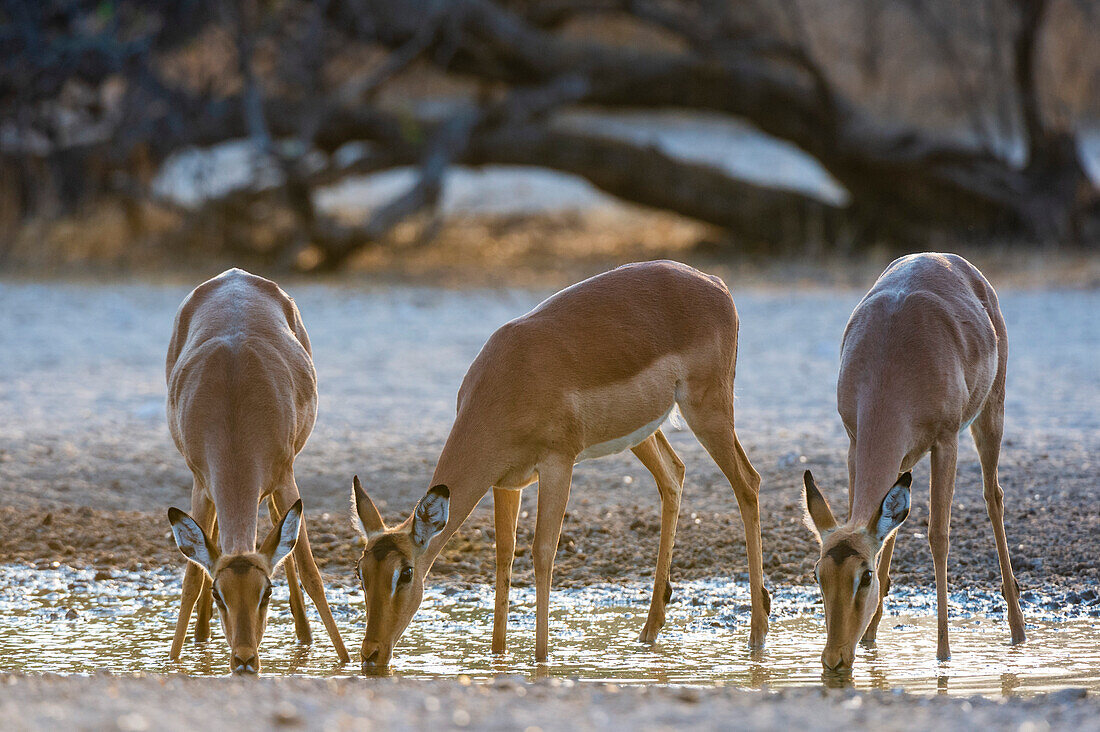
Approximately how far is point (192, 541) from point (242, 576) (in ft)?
0.85

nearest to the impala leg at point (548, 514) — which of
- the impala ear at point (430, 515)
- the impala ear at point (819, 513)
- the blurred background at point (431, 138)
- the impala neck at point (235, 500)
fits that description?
the impala ear at point (430, 515)

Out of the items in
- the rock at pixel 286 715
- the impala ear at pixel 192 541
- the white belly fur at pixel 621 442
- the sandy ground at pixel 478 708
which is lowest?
the sandy ground at pixel 478 708

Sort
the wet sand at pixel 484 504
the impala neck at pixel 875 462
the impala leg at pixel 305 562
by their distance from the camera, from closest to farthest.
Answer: the wet sand at pixel 484 504
the impala neck at pixel 875 462
the impala leg at pixel 305 562

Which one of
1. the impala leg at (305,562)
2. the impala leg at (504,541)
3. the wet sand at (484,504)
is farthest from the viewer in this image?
the impala leg at (504,541)

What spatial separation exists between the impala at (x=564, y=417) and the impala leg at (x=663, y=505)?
1 cm

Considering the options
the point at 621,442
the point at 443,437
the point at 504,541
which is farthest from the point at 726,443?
the point at 443,437

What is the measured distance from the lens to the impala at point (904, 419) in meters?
5.30

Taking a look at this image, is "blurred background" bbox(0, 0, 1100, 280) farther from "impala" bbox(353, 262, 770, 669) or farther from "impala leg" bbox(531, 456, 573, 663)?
"impala leg" bbox(531, 456, 573, 663)

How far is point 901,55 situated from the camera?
27.0m

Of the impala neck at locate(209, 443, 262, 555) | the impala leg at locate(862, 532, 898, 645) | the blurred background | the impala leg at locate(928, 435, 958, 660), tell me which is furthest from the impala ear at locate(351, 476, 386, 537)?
the blurred background

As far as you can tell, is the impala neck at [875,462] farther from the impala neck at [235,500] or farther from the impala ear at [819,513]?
the impala neck at [235,500]

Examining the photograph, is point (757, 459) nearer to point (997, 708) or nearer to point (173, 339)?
point (173, 339)

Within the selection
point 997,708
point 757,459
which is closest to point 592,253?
point 757,459

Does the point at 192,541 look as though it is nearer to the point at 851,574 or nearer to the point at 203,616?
the point at 203,616
